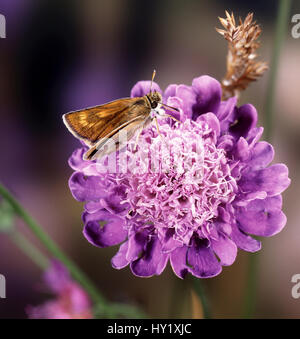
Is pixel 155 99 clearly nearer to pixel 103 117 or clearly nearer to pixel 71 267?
pixel 103 117

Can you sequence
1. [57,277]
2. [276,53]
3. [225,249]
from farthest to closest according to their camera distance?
[57,277]
[276,53]
[225,249]

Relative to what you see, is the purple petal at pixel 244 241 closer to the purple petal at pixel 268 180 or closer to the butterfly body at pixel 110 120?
the purple petal at pixel 268 180

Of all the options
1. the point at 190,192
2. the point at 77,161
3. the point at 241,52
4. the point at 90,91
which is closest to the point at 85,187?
the point at 77,161

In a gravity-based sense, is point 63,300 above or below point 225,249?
below

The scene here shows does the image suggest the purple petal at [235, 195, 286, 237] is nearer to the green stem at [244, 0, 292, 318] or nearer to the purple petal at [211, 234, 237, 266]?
the purple petal at [211, 234, 237, 266]

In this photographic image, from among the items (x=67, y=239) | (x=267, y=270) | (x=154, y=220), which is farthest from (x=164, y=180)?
(x=67, y=239)

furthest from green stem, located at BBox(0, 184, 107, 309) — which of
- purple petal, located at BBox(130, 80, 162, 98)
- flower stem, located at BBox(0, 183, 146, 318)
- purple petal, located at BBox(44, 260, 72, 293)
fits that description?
purple petal, located at BBox(130, 80, 162, 98)

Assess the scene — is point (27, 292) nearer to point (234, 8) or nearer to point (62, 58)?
point (62, 58)

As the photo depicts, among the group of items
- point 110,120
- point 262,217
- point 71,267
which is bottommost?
point 71,267
